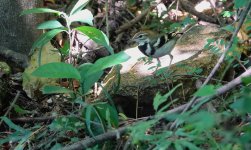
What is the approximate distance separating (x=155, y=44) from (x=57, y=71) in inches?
49.7

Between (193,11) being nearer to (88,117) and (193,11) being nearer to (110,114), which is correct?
(110,114)

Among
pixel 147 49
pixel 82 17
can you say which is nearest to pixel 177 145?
pixel 82 17

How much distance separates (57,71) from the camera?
115 inches

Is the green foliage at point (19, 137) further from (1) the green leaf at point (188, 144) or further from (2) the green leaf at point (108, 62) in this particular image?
(1) the green leaf at point (188, 144)

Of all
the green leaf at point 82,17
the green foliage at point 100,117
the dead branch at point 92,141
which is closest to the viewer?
the dead branch at point 92,141

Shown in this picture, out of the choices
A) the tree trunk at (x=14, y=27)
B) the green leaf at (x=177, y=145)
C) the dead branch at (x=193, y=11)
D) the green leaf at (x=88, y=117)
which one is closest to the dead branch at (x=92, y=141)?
the green leaf at (x=88, y=117)

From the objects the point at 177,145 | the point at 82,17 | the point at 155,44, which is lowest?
the point at 177,145

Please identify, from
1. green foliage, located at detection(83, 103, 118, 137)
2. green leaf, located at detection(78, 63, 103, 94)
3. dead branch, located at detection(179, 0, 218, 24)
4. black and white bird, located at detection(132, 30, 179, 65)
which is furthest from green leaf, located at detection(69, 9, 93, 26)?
dead branch, located at detection(179, 0, 218, 24)

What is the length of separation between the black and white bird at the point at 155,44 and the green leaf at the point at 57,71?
3.69ft

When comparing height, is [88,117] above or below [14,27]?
below

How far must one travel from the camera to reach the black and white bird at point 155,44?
3928mm

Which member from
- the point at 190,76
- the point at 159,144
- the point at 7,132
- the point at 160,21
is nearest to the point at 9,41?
the point at 7,132

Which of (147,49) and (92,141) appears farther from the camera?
(147,49)

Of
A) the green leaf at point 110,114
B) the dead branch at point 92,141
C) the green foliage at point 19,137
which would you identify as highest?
the green leaf at point 110,114
